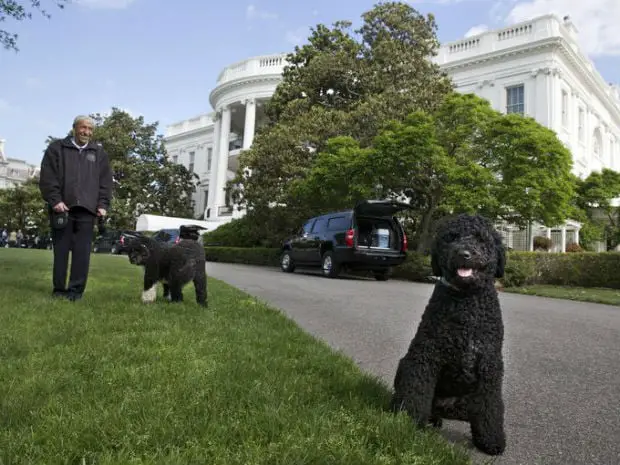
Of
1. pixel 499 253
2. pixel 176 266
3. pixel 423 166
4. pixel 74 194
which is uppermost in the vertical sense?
pixel 423 166

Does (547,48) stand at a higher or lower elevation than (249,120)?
higher

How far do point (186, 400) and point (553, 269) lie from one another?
13.4 metres

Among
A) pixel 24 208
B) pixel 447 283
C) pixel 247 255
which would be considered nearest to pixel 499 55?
pixel 247 255

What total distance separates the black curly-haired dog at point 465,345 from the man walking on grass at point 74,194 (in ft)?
15.2

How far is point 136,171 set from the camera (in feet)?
132

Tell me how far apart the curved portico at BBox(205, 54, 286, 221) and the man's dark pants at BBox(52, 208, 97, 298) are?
31361 millimetres

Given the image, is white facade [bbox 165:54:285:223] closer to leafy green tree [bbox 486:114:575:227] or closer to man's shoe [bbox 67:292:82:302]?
leafy green tree [bbox 486:114:575:227]

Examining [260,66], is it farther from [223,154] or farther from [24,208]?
[24,208]

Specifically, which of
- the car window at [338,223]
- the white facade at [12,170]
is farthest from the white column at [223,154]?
the white facade at [12,170]

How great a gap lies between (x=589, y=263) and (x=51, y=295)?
1296 centimetres

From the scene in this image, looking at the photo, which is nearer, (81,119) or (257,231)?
(81,119)

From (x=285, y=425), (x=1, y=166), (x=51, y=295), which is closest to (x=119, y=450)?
(x=285, y=425)

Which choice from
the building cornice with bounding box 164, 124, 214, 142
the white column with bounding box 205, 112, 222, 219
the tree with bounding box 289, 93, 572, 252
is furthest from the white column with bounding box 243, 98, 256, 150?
the tree with bounding box 289, 93, 572, 252

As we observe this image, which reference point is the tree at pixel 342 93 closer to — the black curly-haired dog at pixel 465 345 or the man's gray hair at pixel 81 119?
the man's gray hair at pixel 81 119
